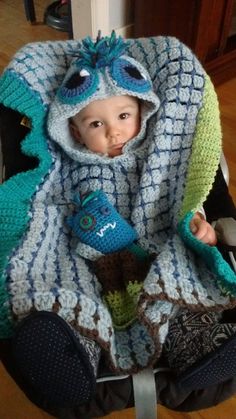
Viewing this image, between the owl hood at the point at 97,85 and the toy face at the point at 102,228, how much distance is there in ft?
0.38

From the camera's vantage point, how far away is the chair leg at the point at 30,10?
236 cm

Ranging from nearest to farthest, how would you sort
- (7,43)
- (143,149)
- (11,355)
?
1. (11,355)
2. (143,149)
3. (7,43)

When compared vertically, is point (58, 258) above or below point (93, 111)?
below

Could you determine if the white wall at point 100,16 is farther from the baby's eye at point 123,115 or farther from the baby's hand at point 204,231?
the baby's hand at point 204,231

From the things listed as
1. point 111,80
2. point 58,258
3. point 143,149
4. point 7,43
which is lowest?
point 7,43

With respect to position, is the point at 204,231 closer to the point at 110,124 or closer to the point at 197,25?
the point at 110,124

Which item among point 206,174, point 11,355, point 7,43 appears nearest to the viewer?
point 11,355

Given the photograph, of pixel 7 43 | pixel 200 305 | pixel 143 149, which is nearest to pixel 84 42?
pixel 143 149

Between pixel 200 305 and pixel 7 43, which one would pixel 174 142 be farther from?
pixel 7 43

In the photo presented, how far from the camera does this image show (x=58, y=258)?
821 mm

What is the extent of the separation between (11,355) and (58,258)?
208mm

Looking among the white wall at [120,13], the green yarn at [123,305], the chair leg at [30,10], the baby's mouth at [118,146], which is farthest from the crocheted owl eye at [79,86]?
the chair leg at [30,10]

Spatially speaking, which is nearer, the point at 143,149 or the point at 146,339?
the point at 146,339

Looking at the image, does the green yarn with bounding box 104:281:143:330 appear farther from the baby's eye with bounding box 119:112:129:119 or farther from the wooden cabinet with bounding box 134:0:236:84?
the wooden cabinet with bounding box 134:0:236:84
